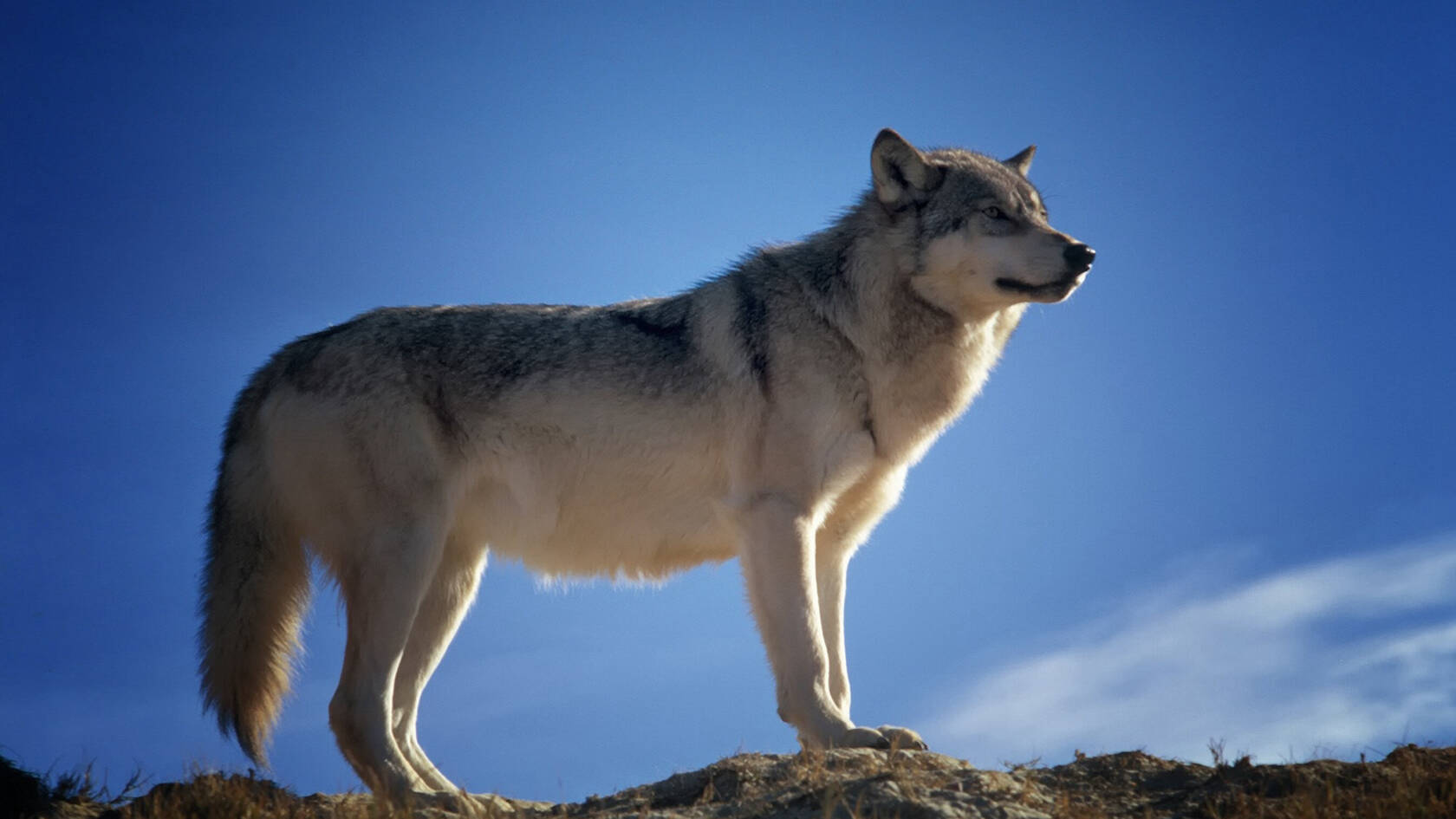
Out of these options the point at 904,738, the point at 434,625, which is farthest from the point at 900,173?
the point at 434,625

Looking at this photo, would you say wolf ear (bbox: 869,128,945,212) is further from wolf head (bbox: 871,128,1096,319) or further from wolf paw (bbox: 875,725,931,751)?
wolf paw (bbox: 875,725,931,751)

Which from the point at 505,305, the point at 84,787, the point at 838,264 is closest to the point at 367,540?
the point at 505,305

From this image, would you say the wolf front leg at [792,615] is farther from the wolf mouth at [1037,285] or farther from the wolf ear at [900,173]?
the wolf ear at [900,173]

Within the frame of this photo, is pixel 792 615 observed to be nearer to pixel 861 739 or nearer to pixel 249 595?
pixel 861 739

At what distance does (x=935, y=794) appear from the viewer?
4.85m

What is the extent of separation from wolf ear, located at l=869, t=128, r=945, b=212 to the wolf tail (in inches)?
150

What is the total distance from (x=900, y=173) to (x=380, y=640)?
390 centimetres

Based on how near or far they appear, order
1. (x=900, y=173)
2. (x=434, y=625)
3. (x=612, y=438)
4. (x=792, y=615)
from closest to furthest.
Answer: (x=792, y=615), (x=612, y=438), (x=900, y=173), (x=434, y=625)

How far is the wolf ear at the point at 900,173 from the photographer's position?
6.70 m

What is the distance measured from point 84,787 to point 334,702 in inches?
69.9

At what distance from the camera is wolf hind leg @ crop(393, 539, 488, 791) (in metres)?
6.73

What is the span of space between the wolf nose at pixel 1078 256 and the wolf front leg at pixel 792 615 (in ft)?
6.56

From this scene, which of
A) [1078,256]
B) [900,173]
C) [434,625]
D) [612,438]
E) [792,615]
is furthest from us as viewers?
[434,625]

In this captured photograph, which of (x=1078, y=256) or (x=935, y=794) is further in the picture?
(x=1078, y=256)
